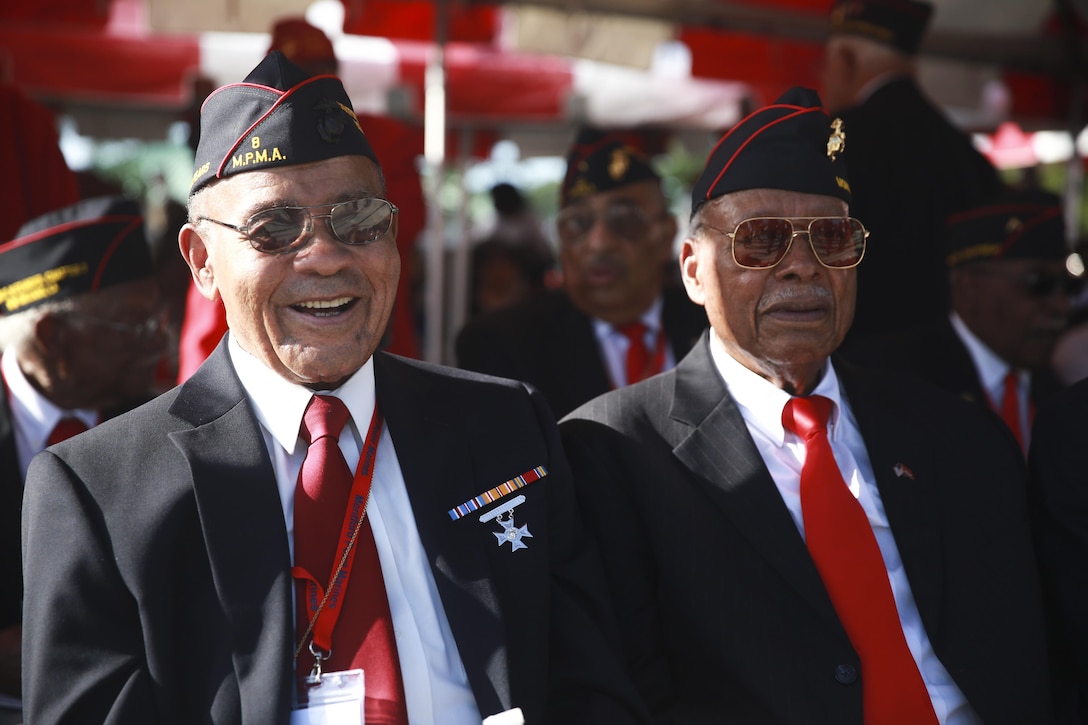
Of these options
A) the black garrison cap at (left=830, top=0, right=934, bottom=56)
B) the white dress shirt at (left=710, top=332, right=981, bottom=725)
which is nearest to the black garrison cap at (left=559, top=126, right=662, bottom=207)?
the black garrison cap at (left=830, top=0, right=934, bottom=56)

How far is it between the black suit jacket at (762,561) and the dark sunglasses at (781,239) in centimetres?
33

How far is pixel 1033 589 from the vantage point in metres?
2.62

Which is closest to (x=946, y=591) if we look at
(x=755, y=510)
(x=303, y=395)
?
(x=755, y=510)

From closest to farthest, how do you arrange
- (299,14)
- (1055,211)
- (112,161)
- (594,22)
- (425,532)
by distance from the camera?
(425,532), (1055,211), (299,14), (594,22), (112,161)

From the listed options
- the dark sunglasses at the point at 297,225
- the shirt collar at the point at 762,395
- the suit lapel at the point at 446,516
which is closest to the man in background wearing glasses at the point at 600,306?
the shirt collar at the point at 762,395

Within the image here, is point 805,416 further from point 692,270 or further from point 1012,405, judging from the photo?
point 1012,405

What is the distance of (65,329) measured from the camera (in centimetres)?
344

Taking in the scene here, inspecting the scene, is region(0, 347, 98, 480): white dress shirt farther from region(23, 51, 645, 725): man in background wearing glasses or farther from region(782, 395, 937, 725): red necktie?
region(782, 395, 937, 725): red necktie

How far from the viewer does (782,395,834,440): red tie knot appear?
2.66 meters

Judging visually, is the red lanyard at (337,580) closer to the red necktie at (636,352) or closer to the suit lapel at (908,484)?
the suit lapel at (908,484)

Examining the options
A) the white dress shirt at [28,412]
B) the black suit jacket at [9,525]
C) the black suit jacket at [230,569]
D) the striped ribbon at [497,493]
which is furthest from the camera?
the white dress shirt at [28,412]

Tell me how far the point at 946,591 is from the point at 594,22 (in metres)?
4.31

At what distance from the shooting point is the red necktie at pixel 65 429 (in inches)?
133

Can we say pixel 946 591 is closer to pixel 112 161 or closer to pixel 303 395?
pixel 303 395
